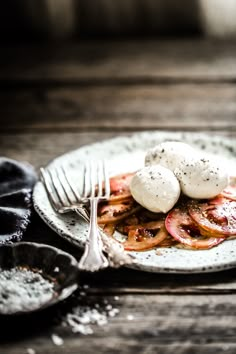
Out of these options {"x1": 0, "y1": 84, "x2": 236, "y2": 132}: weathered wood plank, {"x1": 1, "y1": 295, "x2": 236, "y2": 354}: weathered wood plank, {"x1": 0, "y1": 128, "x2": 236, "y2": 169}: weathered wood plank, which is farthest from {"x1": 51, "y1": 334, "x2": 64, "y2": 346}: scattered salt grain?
{"x1": 0, "y1": 84, "x2": 236, "y2": 132}: weathered wood plank

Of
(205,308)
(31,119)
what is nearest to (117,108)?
(31,119)

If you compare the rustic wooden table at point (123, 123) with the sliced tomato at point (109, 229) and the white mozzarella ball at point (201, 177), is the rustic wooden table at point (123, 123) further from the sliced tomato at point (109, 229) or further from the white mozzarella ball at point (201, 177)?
the white mozzarella ball at point (201, 177)

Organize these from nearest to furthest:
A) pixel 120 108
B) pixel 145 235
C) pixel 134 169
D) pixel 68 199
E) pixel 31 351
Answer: pixel 31 351 → pixel 145 235 → pixel 68 199 → pixel 134 169 → pixel 120 108

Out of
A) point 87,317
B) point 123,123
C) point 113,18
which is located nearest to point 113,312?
point 87,317

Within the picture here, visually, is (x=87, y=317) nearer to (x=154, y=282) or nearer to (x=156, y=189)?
(x=154, y=282)

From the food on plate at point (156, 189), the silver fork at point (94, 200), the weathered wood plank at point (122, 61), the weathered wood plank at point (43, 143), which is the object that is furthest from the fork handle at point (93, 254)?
the weathered wood plank at point (122, 61)

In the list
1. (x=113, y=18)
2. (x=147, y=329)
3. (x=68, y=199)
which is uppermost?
(x=113, y=18)
